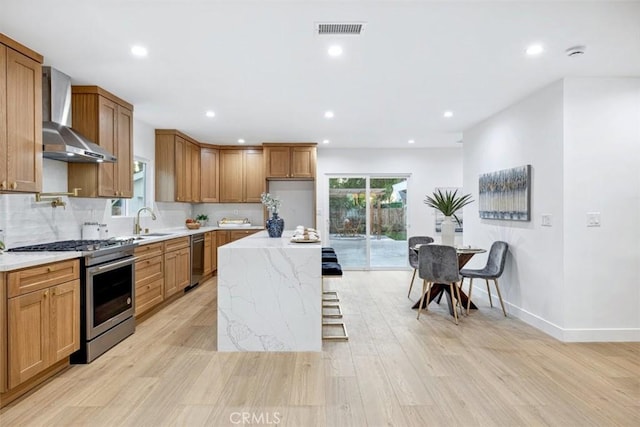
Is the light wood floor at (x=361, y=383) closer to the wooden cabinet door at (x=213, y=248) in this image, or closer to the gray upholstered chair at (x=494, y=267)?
the gray upholstered chair at (x=494, y=267)

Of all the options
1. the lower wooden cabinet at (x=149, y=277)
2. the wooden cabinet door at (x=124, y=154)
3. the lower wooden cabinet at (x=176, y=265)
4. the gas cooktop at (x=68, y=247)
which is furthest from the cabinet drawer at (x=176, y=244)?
the gas cooktop at (x=68, y=247)

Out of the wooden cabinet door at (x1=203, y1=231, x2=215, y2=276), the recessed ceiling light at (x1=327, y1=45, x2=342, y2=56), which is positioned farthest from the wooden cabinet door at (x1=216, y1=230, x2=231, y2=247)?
the recessed ceiling light at (x1=327, y1=45, x2=342, y2=56)

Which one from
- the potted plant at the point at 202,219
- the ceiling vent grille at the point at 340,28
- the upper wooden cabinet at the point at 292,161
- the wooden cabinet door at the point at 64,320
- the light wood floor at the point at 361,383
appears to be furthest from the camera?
the potted plant at the point at 202,219

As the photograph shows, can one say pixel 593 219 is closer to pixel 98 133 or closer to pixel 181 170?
pixel 98 133

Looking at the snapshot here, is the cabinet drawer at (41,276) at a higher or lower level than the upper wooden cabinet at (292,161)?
lower

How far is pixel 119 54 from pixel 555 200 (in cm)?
426

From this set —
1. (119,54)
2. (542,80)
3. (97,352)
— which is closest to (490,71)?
(542,80)

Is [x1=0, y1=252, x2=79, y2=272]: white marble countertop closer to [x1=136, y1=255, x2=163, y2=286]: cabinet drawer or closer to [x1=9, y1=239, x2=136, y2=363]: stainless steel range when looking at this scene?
[x1=9, y1=239, x2=136, y2=363]: stainless steel range

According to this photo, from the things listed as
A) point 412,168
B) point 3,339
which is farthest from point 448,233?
point 3,339

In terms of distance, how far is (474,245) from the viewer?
17.6 feet

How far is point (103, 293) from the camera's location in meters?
3.19

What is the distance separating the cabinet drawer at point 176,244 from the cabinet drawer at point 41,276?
5.83 feet

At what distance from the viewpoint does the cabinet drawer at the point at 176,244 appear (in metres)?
4.72

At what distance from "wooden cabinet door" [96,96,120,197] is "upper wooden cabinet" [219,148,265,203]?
3.05 m
